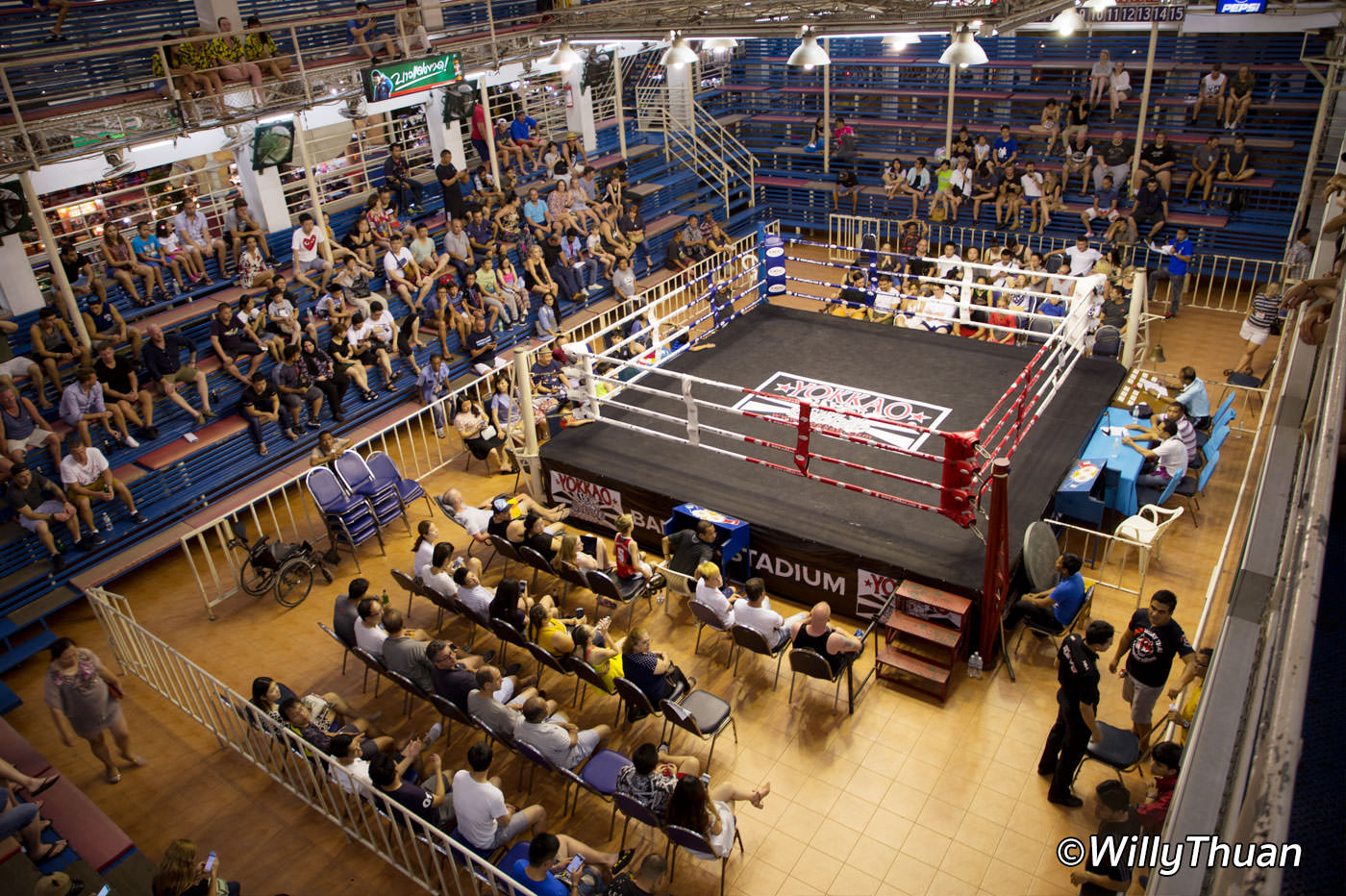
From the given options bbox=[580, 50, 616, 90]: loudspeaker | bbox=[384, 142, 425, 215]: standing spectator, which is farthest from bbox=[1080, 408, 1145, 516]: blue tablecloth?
bbox=[580, 50, 616, 90]: loudspeaker

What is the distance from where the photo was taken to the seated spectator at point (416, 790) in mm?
5414

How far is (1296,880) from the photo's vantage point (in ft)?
5.56

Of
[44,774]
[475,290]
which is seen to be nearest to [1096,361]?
[475,290]

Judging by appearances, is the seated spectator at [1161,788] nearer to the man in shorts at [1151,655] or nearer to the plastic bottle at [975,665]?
the man in shorts at [1151,655]

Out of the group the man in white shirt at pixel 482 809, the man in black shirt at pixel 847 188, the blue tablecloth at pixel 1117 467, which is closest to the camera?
the man in white shirt at pixel 482 809

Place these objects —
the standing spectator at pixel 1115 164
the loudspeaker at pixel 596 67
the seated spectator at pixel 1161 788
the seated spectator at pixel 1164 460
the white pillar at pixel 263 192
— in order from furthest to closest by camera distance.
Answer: the loudspeaker at pixel 596 67, the standing spectator at pixel 1115 164, the white pillar at pixel 263 192, the seated spectator at pixel 1164 460, the seated spectator at pixel 1161 788

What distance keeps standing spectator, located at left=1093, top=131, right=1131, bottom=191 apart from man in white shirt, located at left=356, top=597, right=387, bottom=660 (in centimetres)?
1326

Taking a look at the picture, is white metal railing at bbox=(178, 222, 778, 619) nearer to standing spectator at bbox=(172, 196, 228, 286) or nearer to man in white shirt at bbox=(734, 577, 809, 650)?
standing spectator at bbox=(172, 196, 228, 286)

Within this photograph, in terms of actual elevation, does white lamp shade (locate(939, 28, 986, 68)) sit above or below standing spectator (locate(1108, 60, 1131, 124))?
above

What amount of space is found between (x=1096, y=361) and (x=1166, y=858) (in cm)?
883

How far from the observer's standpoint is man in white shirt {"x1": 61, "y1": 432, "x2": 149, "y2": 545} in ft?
28.3

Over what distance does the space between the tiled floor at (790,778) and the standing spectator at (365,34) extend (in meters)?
8.02

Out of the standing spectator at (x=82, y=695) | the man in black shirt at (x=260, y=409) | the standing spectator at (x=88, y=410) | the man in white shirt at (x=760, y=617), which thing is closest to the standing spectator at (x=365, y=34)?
the man in black shirt at (x=260, y=409)

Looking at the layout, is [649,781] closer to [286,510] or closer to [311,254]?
[286,510]
